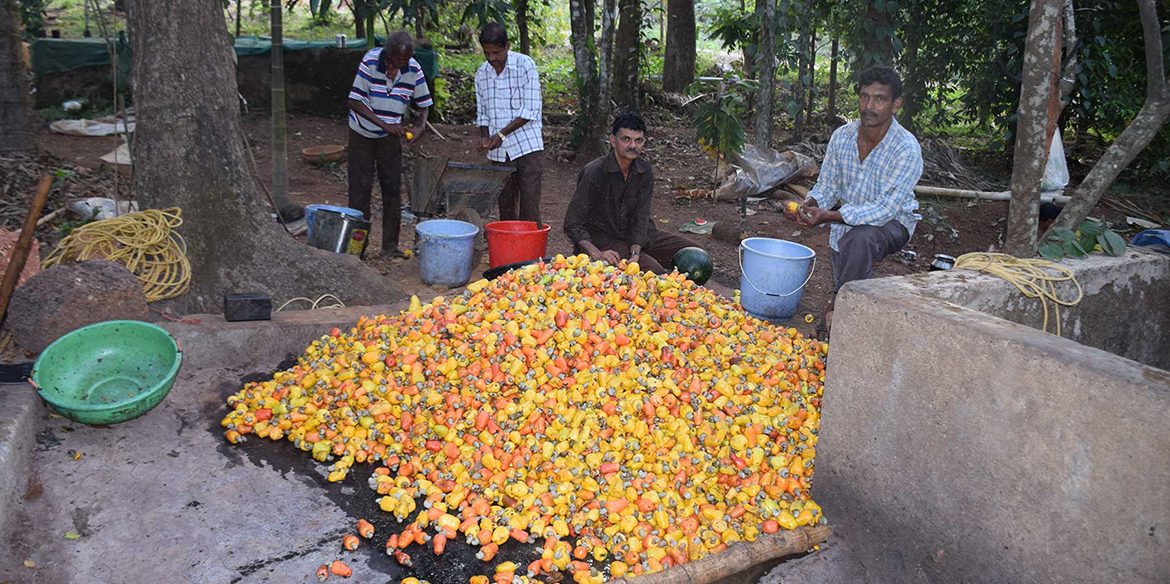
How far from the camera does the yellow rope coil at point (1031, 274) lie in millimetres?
3238

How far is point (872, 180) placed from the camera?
4879 millimetres

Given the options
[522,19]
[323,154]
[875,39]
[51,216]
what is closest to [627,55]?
[522,19]

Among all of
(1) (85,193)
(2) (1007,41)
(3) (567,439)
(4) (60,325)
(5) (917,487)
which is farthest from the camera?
(2) (1007,41)

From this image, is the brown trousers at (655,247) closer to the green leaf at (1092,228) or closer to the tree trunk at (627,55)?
the green leaf at (1092,228)

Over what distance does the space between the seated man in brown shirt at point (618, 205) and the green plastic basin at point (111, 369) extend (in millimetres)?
2517

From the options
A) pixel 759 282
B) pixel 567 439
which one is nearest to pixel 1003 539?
pixel 567 439

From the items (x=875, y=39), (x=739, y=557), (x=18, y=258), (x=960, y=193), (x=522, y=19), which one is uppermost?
(x=522, y=19)

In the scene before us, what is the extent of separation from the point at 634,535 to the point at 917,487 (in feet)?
3.27

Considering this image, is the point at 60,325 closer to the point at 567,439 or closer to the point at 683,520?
the point at 567,439

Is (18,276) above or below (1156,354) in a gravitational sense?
above

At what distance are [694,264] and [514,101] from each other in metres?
2.23

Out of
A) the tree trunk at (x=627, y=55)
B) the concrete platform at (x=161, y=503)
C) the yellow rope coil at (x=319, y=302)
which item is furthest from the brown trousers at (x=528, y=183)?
the tree trunk at (x=627, y=55)

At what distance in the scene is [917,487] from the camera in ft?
9.05

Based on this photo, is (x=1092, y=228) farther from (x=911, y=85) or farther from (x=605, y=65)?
(x=911, y=85)
